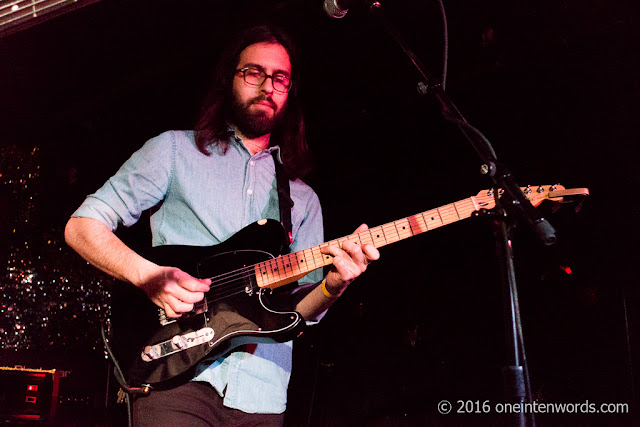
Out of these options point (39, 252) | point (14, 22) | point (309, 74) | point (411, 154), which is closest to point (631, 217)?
point (411, 154)

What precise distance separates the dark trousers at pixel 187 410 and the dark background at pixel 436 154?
1403 millimetres

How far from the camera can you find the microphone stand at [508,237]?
4.10 ft

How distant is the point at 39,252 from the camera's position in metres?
4.54

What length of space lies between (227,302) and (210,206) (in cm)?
47

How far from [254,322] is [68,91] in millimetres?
3256

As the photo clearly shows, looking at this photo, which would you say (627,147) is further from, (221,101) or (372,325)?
(221,101)

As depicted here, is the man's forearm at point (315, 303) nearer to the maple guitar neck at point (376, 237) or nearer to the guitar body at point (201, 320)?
the maple guitar neck at point (376, 237)

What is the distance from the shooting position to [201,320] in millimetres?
1933

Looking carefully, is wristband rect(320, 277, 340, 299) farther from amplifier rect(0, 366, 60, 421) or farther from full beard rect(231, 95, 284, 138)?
amplifier rect(0, 366, 60, 421)

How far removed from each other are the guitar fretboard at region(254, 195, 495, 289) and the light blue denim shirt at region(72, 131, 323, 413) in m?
0.26

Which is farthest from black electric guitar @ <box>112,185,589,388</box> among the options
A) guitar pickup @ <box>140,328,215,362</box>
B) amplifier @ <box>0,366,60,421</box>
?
amplifier @ <box>0,366,60,421</box>

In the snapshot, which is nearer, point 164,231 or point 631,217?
point 164,231

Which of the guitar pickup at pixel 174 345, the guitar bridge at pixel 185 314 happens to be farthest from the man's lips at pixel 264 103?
the guitar pickup at pixel 174 345

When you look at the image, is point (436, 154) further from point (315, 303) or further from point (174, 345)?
point (174, 345)
